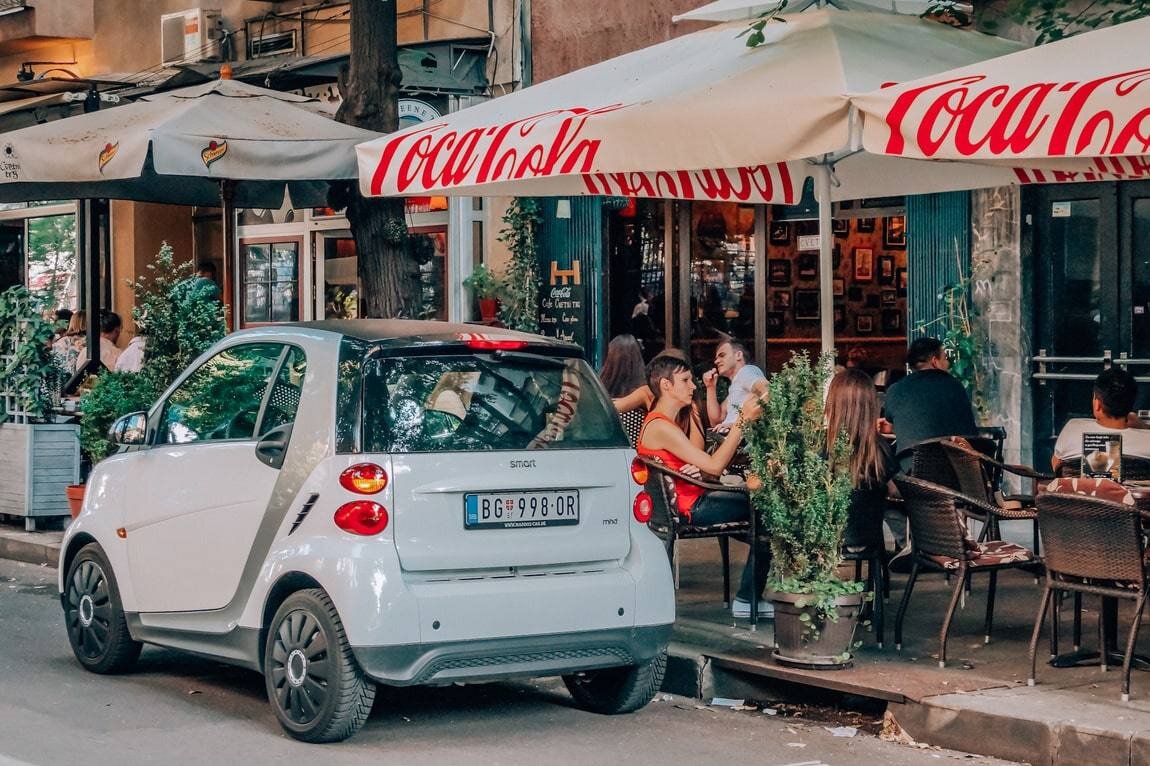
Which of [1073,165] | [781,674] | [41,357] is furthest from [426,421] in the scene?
[41,357]

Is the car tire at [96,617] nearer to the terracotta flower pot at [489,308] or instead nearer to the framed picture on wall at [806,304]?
the framed picture on wall at [806,304]

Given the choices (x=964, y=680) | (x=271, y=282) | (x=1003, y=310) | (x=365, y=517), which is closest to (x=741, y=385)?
(x=1003, y=310)

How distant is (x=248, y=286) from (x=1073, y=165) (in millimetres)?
13008

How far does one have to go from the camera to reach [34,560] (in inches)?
502

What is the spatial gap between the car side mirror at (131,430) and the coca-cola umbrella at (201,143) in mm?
4077

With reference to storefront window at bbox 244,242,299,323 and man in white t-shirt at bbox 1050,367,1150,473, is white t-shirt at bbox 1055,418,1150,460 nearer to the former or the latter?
man in white t-shirt at bbox 1050,367,1150,473

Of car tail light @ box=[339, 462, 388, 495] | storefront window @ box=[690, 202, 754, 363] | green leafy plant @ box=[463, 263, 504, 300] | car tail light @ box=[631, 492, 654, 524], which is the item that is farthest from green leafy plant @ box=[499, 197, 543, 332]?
car tail light @ box=[339, 462, 388, 495]

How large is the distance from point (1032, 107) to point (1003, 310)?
5542mm

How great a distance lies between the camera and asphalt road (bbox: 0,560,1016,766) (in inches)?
267

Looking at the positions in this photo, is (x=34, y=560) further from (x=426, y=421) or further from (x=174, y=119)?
(x=426, y=421)

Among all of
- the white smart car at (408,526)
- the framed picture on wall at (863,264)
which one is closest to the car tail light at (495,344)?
the white smart car at (408,526)

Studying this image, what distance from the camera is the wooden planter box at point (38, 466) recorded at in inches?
524

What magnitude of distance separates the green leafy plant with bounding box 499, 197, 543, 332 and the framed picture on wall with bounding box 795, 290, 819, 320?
292 centimetres

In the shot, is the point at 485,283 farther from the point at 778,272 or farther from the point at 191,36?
the point at 191,36
